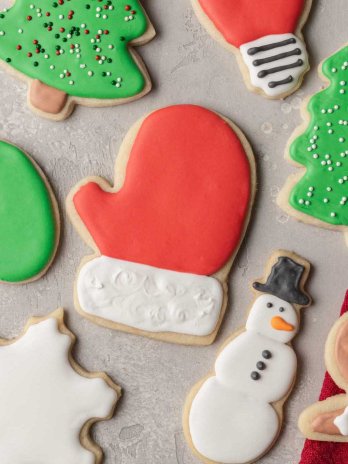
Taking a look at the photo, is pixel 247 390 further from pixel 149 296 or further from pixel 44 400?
pixel 44 400

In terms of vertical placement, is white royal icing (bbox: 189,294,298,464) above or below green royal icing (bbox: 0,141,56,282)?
below

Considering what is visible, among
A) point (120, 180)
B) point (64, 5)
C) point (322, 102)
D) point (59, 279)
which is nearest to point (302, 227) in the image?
point (322, 102)

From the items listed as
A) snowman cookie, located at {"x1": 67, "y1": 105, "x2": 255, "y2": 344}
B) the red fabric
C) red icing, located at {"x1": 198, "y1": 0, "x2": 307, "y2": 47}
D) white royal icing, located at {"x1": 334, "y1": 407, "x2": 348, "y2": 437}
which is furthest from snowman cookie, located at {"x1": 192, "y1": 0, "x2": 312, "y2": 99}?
white royal icing, located at {"x1": 334, "y1": 407, "x2": 348, "y2": 437}

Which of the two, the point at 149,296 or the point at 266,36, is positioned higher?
the point at 266,36

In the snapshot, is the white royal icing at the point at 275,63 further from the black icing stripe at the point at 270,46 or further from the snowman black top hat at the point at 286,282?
the snowman black top hat at the point at 286,282

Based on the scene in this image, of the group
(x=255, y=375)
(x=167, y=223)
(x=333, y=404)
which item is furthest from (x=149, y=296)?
(x=333, y=404)

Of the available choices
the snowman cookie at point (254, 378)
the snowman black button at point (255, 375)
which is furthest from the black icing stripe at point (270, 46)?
the snowman black button at point (255, 375)

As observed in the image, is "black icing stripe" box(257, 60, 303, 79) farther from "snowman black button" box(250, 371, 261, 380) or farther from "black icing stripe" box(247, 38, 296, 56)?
"snowman black button" box(250, 371, 261, 380)
